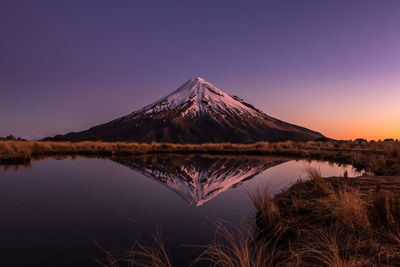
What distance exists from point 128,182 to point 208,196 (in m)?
3.20

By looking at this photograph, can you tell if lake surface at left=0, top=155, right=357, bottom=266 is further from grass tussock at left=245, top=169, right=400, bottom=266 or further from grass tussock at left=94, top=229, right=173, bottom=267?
grass tussock at left=245, top=169, right=400, bottom=266

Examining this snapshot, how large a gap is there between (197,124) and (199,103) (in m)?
23.7

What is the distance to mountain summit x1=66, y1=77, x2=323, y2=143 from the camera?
95.4 m

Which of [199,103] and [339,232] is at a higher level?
[199,103]

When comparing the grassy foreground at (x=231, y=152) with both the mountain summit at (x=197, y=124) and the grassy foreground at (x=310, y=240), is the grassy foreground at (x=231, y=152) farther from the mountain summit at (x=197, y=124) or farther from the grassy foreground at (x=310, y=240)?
the mountain summit at (x=197, y=124)

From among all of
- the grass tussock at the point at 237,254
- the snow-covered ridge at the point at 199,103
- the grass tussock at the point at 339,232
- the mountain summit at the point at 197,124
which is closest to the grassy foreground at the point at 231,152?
the grass tussock at the point at 339,232

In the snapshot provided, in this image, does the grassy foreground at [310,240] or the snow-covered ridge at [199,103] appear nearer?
the grassy foreground at [310,240]

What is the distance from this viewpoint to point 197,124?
367ft

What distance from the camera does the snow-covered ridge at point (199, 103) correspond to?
125 metres

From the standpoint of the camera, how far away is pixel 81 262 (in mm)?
3127

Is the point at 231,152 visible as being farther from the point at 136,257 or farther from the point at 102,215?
the point at 136,257

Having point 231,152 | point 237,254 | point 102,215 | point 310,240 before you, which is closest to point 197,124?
point 231,152

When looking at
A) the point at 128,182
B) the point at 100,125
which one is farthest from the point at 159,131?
the point at 128,182

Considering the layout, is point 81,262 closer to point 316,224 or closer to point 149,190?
point 316,224
